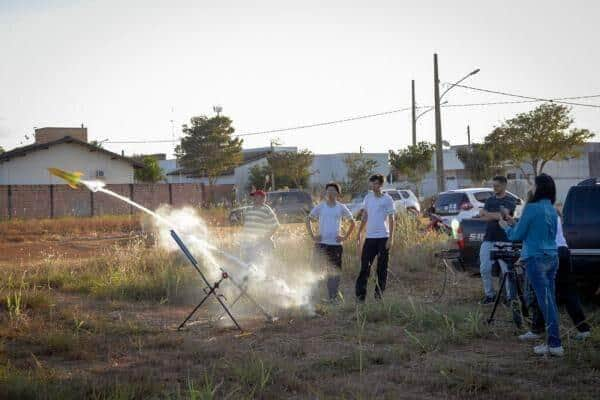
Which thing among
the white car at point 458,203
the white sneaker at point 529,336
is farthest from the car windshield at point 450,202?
the white sneaker at point 529,336

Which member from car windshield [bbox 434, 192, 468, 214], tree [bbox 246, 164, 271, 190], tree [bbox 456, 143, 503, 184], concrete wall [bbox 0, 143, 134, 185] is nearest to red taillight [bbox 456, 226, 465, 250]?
car windshield [bbox 434, 192, 468, 214]

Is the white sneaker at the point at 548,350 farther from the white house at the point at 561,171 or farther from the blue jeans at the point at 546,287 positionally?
the white house at the point at 561,171

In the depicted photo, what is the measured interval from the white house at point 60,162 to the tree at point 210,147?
13883mm

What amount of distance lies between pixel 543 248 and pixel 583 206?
8.32ft

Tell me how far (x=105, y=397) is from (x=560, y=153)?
40.0m

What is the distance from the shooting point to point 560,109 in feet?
133

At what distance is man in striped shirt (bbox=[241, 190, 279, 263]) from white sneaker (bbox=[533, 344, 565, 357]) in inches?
162

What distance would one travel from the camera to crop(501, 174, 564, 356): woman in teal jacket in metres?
6.35

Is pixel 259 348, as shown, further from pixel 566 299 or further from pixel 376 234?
pixel 566 299

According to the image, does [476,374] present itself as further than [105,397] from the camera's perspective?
Yes

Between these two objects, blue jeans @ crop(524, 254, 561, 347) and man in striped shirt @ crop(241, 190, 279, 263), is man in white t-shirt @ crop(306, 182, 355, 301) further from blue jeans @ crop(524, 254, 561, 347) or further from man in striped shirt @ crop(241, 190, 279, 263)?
blue jeans @ crop(524, 254, 561, 347)

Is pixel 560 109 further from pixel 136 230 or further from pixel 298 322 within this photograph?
pixel 298 322

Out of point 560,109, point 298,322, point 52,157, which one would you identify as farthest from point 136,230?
point 560,109

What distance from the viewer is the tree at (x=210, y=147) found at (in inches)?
2111
